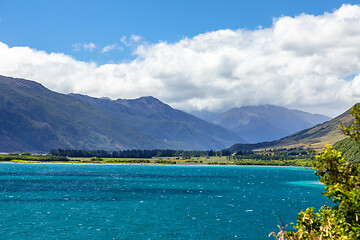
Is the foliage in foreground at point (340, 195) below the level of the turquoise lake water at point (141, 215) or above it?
above

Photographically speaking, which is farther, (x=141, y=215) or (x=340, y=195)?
(x=141, y=215)

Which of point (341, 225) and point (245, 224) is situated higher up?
point (341, 225)

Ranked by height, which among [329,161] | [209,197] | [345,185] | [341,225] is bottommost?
[209,197]

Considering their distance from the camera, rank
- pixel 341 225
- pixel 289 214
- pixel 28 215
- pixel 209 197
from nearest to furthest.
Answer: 1. pixel 341 225
2. pixel 28 215
3. pixel 289 214
4. pixel 209 197

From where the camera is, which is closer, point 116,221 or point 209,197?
point 116,221

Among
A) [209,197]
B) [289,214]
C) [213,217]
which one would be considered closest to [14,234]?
[213,217]

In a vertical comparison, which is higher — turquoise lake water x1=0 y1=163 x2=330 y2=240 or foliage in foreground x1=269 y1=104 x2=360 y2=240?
foliage in foreground x1=269 y1=104 x2=360 y2=240

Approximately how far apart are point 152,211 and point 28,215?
3614 centimetres

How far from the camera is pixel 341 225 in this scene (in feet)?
81.1

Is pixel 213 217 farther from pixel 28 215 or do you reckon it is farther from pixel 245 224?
pixel 28 215

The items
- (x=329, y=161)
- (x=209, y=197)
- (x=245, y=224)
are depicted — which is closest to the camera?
(x=329, y=161)

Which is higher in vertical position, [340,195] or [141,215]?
[340,195]

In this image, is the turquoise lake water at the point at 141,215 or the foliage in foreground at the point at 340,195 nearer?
the foliage in foreground at the point at 340,195

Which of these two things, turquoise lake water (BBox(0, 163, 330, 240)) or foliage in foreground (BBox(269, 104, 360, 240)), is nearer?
foliage in foreground (BBox(269, 104, 360, 240))
